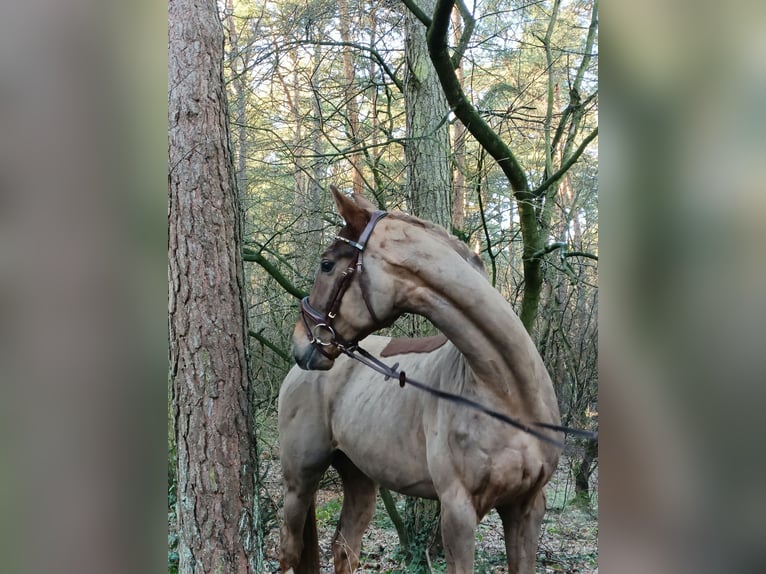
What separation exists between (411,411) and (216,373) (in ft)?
3.36

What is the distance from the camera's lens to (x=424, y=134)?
499 cm

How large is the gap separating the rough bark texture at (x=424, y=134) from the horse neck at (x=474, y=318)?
2.31 meters

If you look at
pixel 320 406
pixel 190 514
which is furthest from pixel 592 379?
pixel 190 514

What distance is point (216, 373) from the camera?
292cm

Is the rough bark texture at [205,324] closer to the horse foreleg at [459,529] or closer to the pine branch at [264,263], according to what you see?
the horse foreleg at [459,529]

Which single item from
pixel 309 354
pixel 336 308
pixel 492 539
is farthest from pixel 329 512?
pixel 336 308

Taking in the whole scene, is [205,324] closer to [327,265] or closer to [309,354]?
[309,354]

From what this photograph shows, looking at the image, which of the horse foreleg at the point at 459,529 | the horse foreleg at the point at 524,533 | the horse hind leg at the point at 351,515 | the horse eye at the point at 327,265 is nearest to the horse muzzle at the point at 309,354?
the horse eye at the point at 327,265

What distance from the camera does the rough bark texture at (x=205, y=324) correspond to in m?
2.88

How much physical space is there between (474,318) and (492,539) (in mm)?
4037
